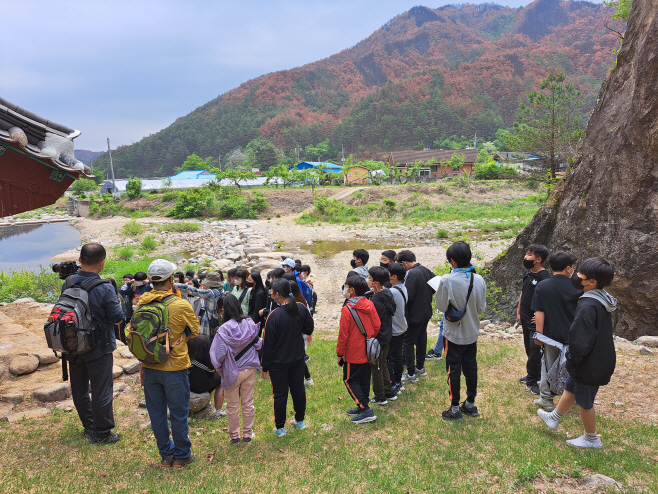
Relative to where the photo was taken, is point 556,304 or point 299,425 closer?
point 556,304

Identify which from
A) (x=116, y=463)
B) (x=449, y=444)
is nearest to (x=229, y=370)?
(x=116, y=463)

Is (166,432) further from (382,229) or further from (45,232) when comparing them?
(45,232)

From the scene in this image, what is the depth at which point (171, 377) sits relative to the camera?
3402 millimetres

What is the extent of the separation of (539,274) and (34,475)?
5390 mm

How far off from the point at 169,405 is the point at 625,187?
757 centimetres

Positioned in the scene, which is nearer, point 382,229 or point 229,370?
point 229,370

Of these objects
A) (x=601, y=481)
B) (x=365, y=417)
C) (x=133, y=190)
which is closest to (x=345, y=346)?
(x=365, y=417)

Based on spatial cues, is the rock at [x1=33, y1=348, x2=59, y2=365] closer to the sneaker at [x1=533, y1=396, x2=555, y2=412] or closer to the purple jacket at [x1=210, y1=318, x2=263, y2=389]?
the purple jacket at [x1=210, y1=318, x2=263, y2=389]

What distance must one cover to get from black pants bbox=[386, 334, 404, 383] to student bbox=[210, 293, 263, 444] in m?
1.71

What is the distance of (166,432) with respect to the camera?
3.50m

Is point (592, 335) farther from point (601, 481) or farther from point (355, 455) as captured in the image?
point (355, 455)

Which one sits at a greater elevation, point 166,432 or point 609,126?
point 609,126

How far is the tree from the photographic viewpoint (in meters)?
18.2

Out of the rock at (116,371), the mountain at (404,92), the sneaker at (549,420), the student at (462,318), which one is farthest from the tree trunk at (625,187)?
the mountain at (404,92)
